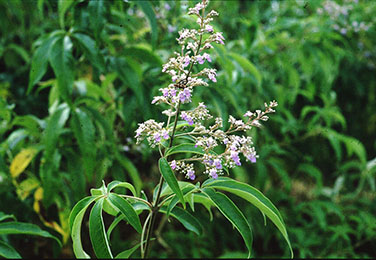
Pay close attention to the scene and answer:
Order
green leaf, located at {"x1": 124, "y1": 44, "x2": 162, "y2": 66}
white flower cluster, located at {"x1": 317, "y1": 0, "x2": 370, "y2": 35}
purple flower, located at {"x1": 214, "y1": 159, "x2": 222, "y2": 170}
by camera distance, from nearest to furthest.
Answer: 1. purple flower, located at {"x1": 214, "y1": 159, "x2": 222, "y2": 170}
2. green leaf, located at {"x1": 124, "y1": 44, "x2": 162, "y2": 66}
3. white flower cluster, located at {"x1": 317, "y1": 0, "x2": 370, "y2": 35}

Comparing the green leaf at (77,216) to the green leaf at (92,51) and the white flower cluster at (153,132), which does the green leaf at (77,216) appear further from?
the green leaf at (92,51)

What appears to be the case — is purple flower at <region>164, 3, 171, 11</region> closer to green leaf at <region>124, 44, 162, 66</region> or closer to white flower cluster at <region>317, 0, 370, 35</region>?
green leaf at <region>124, 44, 162, 66</region>

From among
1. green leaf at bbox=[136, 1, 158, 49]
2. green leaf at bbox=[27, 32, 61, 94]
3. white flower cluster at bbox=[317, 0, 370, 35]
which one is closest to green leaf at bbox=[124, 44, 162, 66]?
green leaf at bbox=[136, 1, 158, 49]

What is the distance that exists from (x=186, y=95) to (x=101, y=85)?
117 cm

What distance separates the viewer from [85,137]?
1667 millimetres

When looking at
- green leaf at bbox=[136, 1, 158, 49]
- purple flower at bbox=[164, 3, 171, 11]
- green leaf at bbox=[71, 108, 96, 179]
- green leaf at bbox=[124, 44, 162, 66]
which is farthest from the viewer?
purple flower at bbox=[164, 3, 171, 11]

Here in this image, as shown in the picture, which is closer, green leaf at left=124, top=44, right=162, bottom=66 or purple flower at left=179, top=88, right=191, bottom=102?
purple flower at left=179, top=88, right=191, bottom=102

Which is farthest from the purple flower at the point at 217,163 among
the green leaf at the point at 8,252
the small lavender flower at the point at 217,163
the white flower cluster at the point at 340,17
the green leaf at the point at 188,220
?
the white flower cluster at the point at 340,17

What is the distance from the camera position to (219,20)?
301 centimetres

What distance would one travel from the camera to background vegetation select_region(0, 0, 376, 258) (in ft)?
5.56

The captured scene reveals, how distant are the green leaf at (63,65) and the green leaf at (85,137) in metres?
0.13

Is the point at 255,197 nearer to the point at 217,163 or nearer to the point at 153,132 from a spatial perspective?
the point at 217,163

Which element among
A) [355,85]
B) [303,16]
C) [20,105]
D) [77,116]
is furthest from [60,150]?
[355,85]

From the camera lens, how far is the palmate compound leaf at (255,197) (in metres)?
0.98
